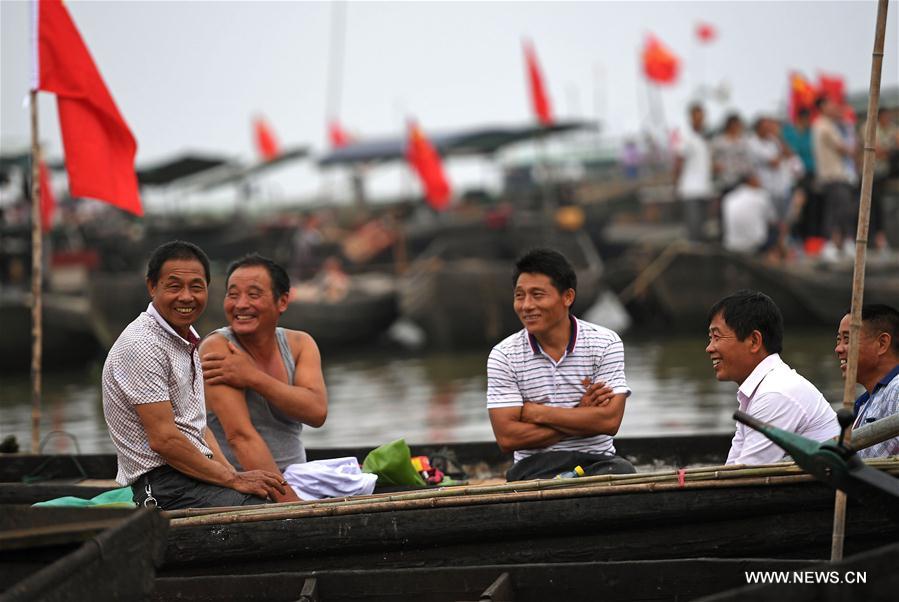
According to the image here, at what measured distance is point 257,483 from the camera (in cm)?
439

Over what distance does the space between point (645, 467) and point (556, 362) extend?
4.49 feet

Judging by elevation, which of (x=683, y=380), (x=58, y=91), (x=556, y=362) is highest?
(x=58, y=91)

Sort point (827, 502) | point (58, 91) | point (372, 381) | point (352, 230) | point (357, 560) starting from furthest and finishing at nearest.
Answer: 1. point (352, 230)
2. point (372, 381)
3. point (58, 91)
4. point (357, 560)
5. point (827, 502)

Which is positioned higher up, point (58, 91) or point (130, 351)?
point (58, 91)

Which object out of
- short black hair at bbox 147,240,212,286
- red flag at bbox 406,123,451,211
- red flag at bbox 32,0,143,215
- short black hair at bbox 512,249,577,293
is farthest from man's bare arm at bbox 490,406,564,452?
red flag at bbox 406,123,451,211

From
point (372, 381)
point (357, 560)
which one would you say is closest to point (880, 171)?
point (372, 381)

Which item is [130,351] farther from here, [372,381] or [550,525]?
[372,381]

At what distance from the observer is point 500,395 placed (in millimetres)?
4402

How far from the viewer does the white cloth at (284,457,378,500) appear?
181 inches

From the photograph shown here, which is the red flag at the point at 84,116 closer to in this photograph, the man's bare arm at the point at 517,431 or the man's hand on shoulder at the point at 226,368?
the man's hand on shoulder at the point at 226,368

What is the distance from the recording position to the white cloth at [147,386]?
406cm

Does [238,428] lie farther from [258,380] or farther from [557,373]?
[557,373]

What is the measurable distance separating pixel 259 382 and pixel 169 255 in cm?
65

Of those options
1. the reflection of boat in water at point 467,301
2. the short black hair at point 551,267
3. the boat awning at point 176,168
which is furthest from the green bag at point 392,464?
the boat awning at point 176,168
